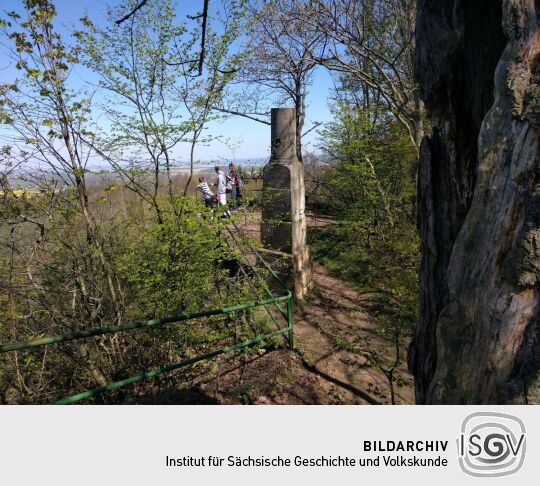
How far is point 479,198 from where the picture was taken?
1.40 m

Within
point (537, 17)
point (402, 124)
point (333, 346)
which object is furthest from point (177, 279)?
point (402, 124)

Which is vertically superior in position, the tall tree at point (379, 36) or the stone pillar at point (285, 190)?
the tall tree at point (379, 36)

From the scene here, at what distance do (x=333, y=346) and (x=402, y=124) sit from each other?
17.5ft

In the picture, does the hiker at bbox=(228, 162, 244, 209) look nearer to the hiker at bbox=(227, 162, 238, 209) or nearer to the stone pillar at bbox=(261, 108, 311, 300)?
the hiker at bbox=(227, 162, 238, 209)

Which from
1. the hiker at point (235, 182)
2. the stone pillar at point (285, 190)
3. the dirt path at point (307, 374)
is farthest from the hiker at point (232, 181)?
the dirt path at point (307, 374)

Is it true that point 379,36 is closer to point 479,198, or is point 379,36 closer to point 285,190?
point 285,190

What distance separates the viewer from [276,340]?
229 inches

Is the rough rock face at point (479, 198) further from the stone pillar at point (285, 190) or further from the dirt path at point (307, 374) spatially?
the stone pillar at point (285, 190)

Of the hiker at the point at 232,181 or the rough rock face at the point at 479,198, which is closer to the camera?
the rough rock face at the point at 479,198

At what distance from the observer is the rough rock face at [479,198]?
1.24m

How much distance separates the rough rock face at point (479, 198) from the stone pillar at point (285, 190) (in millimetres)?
5202

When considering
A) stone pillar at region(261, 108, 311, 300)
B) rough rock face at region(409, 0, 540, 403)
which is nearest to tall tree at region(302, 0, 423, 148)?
stone pillar at region(261, 108, 311, 300)

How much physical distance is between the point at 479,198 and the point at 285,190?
5.89 m

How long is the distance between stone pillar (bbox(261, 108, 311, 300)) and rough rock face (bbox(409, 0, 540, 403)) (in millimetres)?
5202
